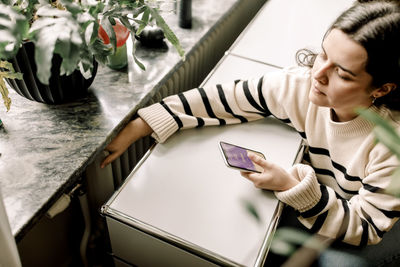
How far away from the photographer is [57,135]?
836 millimetres

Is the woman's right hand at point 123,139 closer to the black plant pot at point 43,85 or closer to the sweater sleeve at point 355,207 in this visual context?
the black plant pot at point 43,85

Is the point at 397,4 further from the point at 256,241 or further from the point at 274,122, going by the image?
the point at 256,241

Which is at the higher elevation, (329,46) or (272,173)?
(329,46)

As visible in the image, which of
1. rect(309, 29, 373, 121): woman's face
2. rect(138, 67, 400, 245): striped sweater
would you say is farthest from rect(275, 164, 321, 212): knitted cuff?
rect(309, 29, 373, 121): woman's face

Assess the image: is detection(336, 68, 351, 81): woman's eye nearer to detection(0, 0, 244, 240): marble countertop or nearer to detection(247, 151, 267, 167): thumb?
detection(247, 151, 267, 167): thumb

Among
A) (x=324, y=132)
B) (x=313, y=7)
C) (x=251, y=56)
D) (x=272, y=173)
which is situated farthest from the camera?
(x=313, y=7)

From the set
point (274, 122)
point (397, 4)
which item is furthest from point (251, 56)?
point (397, 4)

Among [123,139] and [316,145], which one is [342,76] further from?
[123,139]

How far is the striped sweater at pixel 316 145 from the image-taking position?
30.5 inches

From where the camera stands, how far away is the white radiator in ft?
3.35

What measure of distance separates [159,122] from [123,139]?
0.10m

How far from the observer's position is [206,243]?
721mm

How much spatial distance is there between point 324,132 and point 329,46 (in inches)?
9.9

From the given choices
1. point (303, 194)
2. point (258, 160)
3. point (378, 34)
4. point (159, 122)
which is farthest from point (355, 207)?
point (159, 122)
